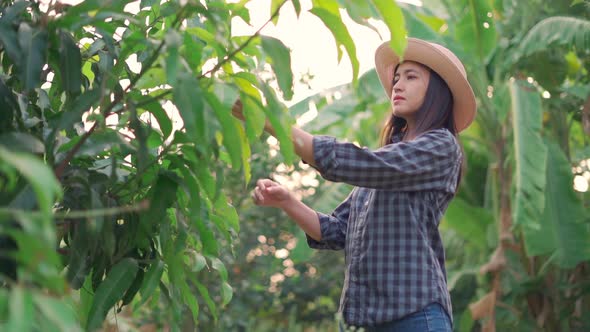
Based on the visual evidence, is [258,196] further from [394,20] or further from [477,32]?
[477,32]

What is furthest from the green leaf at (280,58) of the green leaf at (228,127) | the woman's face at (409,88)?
the woman's face at (409,88)

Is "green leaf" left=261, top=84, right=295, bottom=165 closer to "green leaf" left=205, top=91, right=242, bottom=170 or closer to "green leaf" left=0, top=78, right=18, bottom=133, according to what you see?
"green leaf" left=205, top=91, right=242, bottom=170

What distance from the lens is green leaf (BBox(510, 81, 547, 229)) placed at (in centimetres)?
577

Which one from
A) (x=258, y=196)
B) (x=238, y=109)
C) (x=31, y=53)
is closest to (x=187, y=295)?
(x=258, y=196)

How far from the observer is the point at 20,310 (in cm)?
94

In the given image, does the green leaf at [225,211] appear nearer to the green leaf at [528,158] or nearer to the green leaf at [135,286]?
the green leaf at [135,286]

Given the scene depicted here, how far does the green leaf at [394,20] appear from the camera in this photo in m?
1.62

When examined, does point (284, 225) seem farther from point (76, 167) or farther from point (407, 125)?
point (76, 167)

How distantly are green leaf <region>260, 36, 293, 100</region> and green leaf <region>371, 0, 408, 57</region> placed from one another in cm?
19

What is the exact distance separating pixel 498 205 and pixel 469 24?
1.58 m

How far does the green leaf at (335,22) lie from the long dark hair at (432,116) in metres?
0.74

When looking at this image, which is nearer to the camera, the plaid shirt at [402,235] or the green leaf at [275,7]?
the green leaf at [275,7]

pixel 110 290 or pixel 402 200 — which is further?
pixel 402 200

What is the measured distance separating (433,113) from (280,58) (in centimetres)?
97
